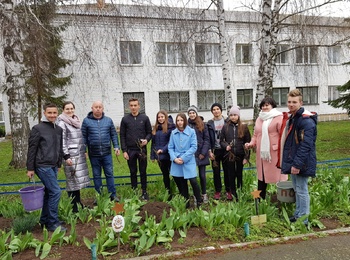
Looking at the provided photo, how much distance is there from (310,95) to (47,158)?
23.0 m

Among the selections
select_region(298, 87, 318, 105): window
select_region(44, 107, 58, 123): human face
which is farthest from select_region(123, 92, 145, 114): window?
select_region(44, 107, 58, 123): human face

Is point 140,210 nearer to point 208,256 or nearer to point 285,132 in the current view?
point 208,256

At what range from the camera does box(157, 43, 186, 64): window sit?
29.7 ft

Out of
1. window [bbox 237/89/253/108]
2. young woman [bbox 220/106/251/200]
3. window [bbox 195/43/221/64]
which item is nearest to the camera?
young woman [bbox 220/106/251/200]

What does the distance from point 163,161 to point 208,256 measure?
2.12 m

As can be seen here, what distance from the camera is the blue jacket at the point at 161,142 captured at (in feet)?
17.2

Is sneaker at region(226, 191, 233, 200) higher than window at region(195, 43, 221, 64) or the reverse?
the reverse

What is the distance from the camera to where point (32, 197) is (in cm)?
391

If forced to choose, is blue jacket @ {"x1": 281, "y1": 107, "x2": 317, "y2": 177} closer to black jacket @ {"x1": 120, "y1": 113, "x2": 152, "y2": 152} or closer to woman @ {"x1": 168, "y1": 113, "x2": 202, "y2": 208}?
woman @ {"x1": 168, "y1": 113, "x2": 202, "y2": 208}

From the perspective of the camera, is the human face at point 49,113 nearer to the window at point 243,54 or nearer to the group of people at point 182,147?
the group of people at point 182,147

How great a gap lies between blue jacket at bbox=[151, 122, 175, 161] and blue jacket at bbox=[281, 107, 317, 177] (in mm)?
2041

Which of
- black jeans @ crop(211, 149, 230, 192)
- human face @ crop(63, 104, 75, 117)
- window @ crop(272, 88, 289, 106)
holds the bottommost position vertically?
black jeans @ crop(211, 149, 230, 192)

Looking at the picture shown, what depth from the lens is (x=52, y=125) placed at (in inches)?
163

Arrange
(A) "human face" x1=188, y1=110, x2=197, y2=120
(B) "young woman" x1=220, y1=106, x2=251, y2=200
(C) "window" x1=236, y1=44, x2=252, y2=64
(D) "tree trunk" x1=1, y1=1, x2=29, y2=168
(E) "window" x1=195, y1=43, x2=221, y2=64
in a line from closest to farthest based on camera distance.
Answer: (B) "young woman" x1=220, y1=106, x2=251, y2=200 < (A) "human face" x1=188, y1=110, x2=197, y2=120 < (D) "tree trunk" x1=1, y1=1, x2=29, y2=168 < (E) "window" x1=195, y1=43, x2=221, y2=64 < (C) "window" x1=236, y1=44, x2=252, y2=64
